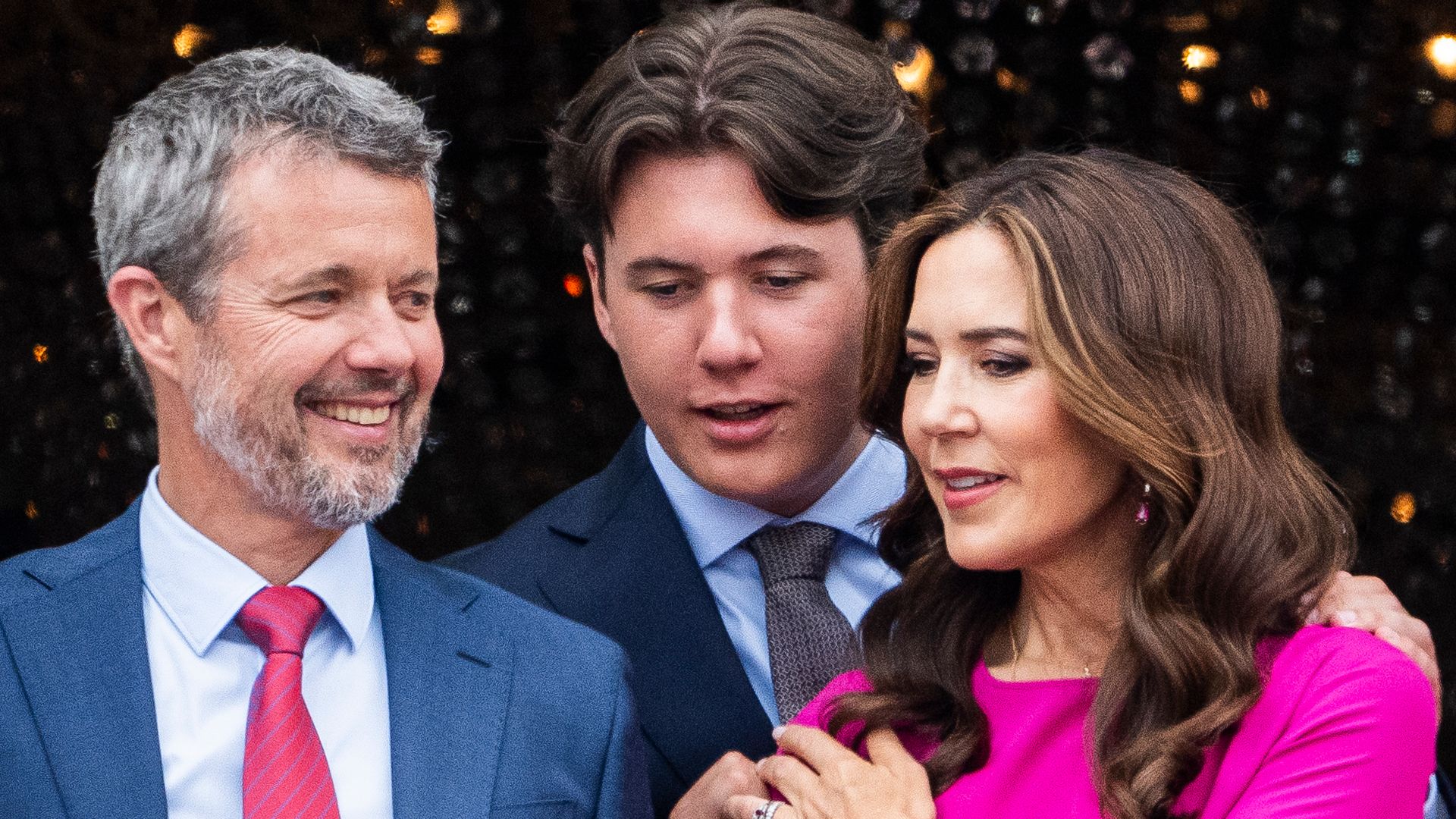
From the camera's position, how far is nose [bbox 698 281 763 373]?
8.47 feet

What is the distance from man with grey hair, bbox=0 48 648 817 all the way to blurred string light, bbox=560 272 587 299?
1.53 meters

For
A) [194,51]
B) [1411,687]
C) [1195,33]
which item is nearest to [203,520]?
[1411,687]

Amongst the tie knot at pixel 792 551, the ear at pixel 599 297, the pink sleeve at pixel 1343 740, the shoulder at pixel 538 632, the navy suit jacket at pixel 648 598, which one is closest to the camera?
the pink sleeve at pixel 1343 740

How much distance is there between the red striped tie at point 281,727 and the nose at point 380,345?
27 cm

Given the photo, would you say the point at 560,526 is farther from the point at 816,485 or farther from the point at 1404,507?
the point at 1404,507

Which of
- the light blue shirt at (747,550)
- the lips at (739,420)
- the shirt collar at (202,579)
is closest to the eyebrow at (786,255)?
the lips at (739,420)

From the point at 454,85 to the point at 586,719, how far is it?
1772 mm

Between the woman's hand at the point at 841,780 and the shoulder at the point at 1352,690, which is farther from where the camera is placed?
the woman's hand at the point at 841,780

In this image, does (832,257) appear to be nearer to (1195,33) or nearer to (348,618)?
(348,618)

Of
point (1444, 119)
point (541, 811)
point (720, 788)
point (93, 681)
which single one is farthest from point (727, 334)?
point (1444, 119)

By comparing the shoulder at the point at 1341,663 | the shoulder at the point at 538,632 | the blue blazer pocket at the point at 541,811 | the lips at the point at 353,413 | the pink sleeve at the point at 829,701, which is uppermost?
the lips at the point at 353,413

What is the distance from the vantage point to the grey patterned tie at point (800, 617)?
8.49 ft

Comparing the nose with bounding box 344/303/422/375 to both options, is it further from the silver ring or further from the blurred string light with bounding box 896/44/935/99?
the blurred string light with bounding box 896/44/935/99

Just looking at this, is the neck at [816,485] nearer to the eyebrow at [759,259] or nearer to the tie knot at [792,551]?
the tie knot at [792,551]
